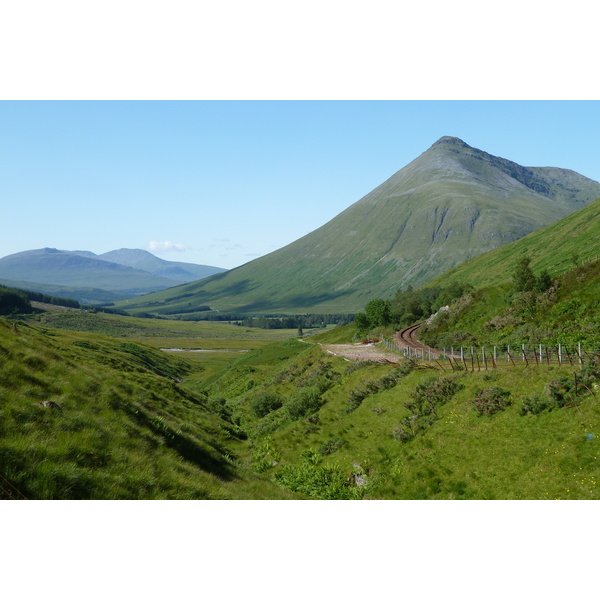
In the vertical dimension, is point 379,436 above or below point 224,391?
above

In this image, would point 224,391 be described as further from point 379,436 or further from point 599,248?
point 599,248

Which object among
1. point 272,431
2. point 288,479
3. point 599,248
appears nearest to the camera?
point 288,479

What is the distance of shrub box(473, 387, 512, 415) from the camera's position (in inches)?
886

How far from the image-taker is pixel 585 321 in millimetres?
37719

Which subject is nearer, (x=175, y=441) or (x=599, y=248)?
(x=175, y=441)

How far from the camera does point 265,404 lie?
148 ft

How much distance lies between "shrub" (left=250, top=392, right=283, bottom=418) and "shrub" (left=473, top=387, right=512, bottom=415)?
81.5 feet

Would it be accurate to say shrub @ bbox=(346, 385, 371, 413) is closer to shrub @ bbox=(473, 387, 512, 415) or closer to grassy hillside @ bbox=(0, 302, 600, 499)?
grassy hillside @ bbox=(0, 302, 600, 499)

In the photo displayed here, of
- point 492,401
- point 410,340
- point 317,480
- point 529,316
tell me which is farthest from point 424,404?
point 410,340

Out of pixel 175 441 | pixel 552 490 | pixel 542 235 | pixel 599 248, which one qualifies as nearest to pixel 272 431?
pixel 175 441

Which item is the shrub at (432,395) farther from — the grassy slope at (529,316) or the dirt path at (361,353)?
the dirt path at (361,353)

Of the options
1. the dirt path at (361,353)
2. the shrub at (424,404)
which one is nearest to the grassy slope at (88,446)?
the shrub at (424,404)

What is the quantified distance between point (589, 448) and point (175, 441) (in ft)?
58.3

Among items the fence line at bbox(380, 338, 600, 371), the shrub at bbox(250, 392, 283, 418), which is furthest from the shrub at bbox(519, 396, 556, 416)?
the shrub at bbox(250, 392, 283, 418)
